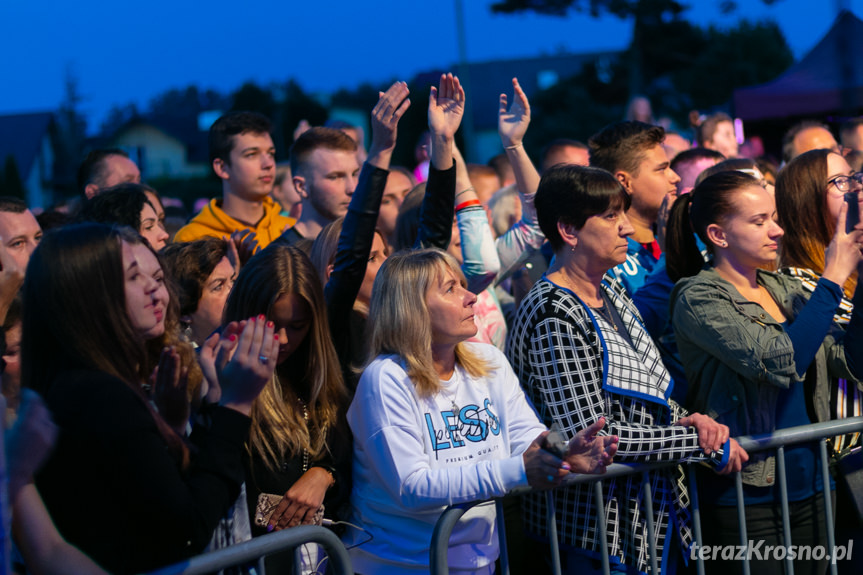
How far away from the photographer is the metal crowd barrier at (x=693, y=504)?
2738 mm

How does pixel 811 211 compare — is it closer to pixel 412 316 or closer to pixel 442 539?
pixel 412 316

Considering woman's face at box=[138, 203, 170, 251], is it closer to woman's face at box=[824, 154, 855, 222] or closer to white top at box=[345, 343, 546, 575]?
white top at box=[345, 343, 546, 575]

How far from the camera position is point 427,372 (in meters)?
2.96

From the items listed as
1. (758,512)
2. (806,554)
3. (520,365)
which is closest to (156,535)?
(520,365)

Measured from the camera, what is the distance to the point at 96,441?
81.6 inches

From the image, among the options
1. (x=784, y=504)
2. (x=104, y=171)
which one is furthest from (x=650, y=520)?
(x=104, y=171)

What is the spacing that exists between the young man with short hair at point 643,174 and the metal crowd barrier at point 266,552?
2.49m

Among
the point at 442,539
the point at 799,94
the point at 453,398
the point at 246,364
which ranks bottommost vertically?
the point at 442,539

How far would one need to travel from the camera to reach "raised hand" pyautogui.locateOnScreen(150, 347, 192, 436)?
238cm

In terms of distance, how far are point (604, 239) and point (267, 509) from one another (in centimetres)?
159

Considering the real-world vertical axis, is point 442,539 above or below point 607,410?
below

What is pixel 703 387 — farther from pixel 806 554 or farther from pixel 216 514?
pixel 216 514

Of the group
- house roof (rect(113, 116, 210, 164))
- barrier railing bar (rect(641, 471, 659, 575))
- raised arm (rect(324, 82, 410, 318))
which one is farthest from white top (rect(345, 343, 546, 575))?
house roof (rect(113, 116, 210, 164))

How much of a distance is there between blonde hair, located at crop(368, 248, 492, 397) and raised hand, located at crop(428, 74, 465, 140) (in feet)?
2.39
